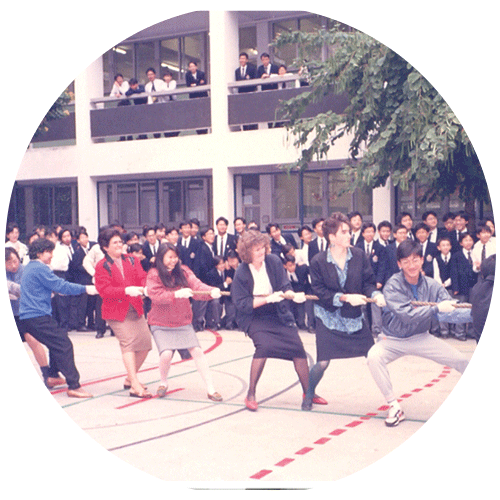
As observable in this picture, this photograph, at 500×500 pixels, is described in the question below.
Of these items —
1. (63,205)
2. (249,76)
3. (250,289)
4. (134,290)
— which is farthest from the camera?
(134,290)

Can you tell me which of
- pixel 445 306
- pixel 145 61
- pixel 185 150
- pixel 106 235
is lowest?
pixel 445 306

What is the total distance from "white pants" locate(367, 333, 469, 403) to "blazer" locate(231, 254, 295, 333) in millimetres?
493

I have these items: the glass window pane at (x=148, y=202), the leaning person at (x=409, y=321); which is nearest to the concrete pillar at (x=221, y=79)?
the glass window pane at (x=148, y=202)

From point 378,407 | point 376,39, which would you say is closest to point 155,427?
point 378,407

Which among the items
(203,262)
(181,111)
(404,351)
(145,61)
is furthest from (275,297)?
(145,61)

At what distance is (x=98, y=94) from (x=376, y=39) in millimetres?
1579

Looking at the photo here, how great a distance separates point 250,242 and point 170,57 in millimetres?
1107

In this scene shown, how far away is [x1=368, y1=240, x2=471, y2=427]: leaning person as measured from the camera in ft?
12.4

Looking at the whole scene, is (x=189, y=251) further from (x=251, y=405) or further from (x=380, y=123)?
(x=380, y=123)

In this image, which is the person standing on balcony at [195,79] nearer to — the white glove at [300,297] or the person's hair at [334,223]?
the person's hair at [334,223]

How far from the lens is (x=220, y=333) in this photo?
4.35 metres

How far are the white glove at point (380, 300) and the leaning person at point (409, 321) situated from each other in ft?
0.11

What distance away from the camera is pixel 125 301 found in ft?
14.7

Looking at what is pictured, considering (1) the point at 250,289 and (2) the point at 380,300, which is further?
(1) the point at 250,289
